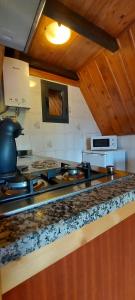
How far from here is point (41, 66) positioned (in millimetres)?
2252

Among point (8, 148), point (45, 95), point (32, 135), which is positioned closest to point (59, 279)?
point (8, 148)

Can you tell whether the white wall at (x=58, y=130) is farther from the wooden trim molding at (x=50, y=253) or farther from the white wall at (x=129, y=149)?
the wooden trim molding at (x=50, y=253)

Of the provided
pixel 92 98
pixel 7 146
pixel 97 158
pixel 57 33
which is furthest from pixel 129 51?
pixel 7 146

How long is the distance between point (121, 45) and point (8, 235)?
224 centimetres

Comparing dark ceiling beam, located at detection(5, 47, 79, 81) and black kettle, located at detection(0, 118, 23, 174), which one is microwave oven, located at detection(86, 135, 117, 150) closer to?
dark ceiling beam, located at detection(5, 47, 79, 81)

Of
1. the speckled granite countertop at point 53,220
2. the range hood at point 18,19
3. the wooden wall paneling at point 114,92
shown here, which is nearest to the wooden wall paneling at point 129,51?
the wooden wall paneling at point 114,92

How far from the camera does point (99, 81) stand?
2.50 m

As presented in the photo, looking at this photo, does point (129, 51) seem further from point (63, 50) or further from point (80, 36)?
point (63, 50)

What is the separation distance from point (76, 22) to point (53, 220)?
183 centimetres

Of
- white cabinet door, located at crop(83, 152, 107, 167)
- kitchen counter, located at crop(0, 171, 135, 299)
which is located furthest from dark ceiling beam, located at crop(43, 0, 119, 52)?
kitchen counter, located at crop(0, 171, 135, 299)

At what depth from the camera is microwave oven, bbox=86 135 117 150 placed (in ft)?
8.58

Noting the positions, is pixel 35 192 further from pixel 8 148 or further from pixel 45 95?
pixel 45 95

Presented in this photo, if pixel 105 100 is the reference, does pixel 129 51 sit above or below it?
above

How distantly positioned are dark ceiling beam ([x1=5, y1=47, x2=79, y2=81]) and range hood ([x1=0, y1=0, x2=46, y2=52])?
86 centimetres
